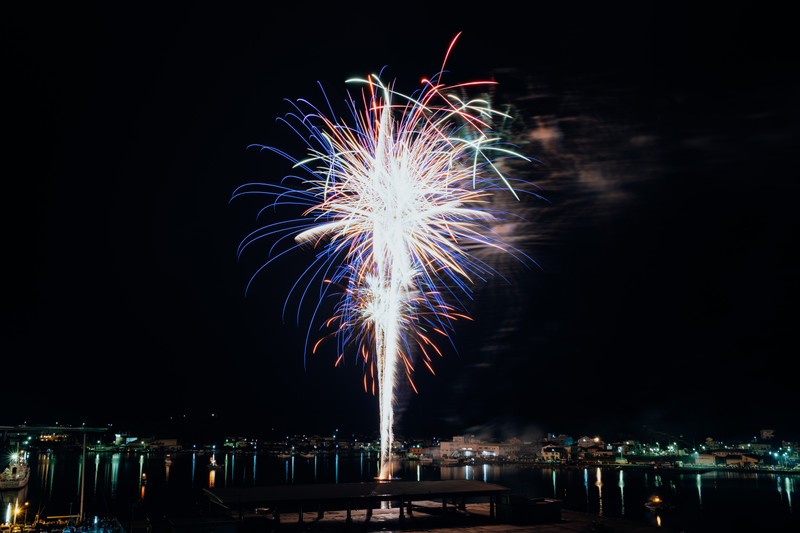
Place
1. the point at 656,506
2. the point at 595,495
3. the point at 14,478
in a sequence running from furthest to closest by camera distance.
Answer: the point at 595,495, the point at 14,478, the point at 656,506

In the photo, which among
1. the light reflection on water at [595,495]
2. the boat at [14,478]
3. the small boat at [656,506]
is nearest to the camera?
the light reflection on water at [595,495]

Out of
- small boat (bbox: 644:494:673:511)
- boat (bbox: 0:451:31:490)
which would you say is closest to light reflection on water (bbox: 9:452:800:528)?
small boat (bbox: 644:494:673:511)

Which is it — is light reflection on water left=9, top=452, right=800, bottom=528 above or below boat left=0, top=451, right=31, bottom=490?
below

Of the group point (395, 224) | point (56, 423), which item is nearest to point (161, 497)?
point (395, 224)

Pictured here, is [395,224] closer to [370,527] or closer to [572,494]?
[370,527]

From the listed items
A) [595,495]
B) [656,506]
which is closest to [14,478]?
[656,506]

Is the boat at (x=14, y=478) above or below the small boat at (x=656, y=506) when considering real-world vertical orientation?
above

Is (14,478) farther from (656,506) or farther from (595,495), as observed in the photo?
(595,495)

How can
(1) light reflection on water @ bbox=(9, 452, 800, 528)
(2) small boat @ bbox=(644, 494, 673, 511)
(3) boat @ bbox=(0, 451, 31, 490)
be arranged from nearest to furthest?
(1) light reflection on water @ bbox=(9, 452, 800, 528) → (2) small boat @ bbox=(644, 494, 673, 511) → (3) boat @ bbox=(0, 451, 31, 490)

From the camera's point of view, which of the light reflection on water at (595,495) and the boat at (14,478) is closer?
the light reflection on water at (595,495)

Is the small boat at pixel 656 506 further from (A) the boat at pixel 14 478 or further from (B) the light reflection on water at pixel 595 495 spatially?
(A) the boat at pixel 14 478

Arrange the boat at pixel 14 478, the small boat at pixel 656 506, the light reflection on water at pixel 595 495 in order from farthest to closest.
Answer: the boat at pixel 14 478, the small boat at pixel 656 506, the light reflection on water at pixel 595 495

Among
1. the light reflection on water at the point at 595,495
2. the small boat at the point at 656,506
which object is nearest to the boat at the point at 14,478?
the light reflection on water at the point at 595,495

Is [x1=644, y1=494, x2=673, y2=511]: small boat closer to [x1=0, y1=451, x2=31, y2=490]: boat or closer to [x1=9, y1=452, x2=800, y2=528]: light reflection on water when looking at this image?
[x1=9, y1=452, x2=800, y2=528]: light reflection on water
